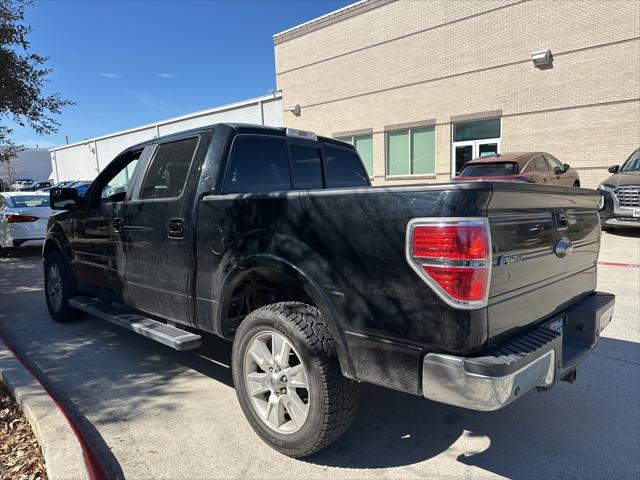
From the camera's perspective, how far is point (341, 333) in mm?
2518

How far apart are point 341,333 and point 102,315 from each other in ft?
9.23

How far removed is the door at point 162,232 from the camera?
3.54 m

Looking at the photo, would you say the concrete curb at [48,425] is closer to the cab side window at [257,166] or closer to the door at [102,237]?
the door at [102,237]

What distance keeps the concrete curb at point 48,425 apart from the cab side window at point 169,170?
66.8 inches

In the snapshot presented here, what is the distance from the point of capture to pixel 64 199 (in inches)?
199

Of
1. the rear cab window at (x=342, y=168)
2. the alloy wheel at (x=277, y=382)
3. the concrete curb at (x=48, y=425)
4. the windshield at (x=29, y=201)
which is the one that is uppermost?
the rear cab window at (x=342, y=168)

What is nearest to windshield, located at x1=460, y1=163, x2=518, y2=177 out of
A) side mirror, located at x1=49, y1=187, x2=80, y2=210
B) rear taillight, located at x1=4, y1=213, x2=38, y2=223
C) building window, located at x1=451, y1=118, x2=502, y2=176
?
building window, located at x1=451, y1=118, x2=502, y2=176

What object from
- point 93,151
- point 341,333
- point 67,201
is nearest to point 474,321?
point 341,333

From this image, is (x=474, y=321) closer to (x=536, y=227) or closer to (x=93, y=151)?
(x=536, y=227)

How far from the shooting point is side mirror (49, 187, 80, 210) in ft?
16.3

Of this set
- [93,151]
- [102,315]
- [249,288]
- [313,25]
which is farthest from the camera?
[93,151]

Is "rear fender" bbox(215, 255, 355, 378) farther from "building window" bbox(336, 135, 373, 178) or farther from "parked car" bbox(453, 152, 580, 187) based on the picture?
"building window" bbox(336, 135, 373, 178)

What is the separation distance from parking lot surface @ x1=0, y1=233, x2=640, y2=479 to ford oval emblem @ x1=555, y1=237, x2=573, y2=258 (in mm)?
1230

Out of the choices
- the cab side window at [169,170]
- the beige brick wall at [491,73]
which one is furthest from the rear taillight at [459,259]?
the beige brick wall at [491,73]
